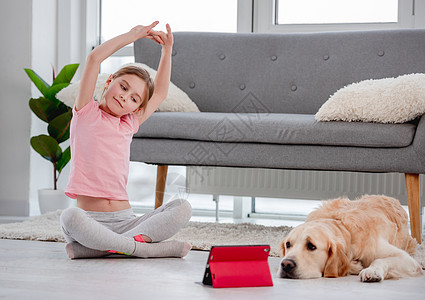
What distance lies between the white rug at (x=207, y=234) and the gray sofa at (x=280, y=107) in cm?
27

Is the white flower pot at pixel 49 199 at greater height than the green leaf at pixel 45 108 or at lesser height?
lesser

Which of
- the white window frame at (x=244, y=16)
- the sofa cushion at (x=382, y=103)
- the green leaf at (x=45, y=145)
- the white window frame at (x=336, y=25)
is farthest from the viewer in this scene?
the white window frame at (x=244, y=16)

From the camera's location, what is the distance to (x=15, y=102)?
3.42 metres

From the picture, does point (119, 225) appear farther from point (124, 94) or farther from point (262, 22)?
point (262, 22)

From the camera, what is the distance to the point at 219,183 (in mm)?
3271

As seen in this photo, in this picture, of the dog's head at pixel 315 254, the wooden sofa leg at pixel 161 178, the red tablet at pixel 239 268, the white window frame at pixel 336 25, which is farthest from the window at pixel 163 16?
the red tablet at pixel 239 268

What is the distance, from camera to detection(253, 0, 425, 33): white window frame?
3324 millimetres

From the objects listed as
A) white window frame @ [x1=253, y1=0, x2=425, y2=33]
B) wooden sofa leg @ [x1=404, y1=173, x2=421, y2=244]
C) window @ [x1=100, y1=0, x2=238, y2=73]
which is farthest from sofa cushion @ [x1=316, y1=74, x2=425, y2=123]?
window @ [x1=100, y1=0, x2=238, y2=73]

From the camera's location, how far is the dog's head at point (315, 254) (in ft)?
4.98

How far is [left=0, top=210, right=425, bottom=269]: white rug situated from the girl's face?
546 mm

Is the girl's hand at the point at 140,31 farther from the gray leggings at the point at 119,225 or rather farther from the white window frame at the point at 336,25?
the white window frame at the point at 336,25

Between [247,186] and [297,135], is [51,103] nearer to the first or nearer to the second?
[247,186]

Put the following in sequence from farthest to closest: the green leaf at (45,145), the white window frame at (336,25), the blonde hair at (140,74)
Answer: the white window frame at (336,25), the green leaf at (45,145), the blonde hair at (140,74)

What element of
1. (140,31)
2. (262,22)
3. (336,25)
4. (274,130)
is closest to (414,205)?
(274,130)
